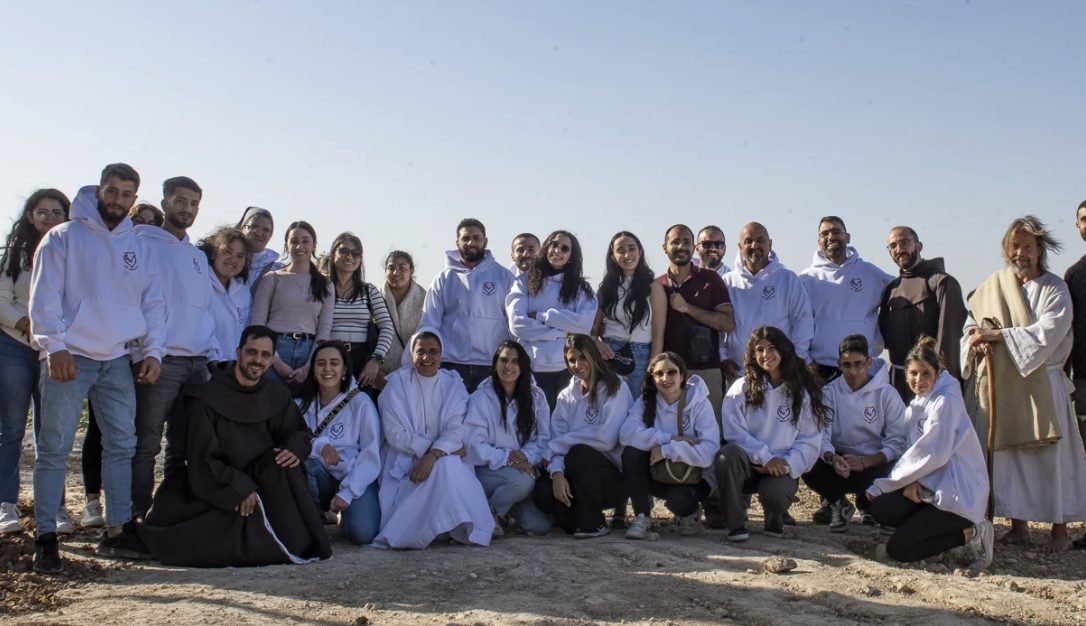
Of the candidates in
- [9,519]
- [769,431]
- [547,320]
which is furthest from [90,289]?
[769,431]

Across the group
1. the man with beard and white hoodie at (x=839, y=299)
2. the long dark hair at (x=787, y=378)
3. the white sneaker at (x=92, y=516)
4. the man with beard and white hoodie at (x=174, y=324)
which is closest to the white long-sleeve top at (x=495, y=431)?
the long dark hair at (x=787, y=378)

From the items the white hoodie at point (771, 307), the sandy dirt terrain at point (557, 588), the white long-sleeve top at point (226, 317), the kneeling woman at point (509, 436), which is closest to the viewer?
the sandy dirt terrain at point (557, 588)

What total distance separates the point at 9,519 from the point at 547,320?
363cm

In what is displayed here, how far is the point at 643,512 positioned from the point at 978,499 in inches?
80.1

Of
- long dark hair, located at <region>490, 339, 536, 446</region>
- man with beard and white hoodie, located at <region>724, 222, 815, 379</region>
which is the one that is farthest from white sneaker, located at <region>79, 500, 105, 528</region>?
man with beard and white hoodie, located at <region>724, 222, 815, 379</region>

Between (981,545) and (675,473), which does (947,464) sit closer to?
(981,545)

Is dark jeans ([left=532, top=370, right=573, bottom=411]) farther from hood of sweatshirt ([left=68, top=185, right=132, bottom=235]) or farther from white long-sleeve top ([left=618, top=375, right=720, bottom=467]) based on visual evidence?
hood of sweatshirt ([left=68, top=185, right=132, bottom=235])

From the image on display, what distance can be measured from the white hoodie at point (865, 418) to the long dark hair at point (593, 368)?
57.0 inches

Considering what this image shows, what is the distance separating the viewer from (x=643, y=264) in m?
7.49

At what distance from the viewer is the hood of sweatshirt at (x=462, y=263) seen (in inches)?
299

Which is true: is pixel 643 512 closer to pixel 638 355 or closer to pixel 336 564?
pixel 638 355

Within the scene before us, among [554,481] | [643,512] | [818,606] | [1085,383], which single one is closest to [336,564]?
[554,481]

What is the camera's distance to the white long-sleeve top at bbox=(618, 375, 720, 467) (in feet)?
21.1

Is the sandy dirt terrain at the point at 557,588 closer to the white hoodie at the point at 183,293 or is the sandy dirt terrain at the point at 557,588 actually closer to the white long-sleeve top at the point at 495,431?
the white long-sleeve top at the point at 495,431
